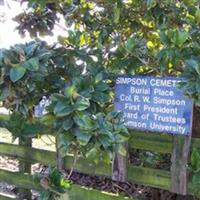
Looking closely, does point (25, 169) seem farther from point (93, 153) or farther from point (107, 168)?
point (93, 153)

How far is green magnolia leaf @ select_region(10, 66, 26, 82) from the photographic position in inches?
123

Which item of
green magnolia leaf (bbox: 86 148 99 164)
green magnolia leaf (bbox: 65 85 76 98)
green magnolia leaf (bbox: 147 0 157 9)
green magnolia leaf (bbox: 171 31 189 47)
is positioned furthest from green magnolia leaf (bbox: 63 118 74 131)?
green magnolia leaf (bbox: 147 0 157 9)

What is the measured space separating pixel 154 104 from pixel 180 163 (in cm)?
49

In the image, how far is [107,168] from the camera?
421cm

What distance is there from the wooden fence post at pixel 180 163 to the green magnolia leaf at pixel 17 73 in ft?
4.31

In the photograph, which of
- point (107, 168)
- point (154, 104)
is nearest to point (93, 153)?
point (154, 104)

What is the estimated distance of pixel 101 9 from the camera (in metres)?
4.26

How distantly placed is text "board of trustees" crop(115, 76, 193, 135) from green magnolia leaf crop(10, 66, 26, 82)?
92 cm

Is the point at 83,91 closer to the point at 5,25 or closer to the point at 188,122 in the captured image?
the point at 188,122

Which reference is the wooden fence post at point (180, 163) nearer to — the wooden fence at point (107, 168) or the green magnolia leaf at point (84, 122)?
the wooden fence at point (107, 168)

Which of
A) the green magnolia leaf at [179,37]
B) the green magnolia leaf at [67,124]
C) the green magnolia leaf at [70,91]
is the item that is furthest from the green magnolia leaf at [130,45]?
the green magnolia leaf at [67,124]

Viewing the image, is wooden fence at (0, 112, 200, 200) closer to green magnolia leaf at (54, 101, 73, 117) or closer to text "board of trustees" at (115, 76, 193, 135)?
text "board of trustees" at (115, 76, 193, 135)

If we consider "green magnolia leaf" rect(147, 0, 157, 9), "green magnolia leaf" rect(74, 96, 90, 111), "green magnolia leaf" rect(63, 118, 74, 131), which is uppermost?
"green magnolia leaf" rect(147, 0, 157, 9)

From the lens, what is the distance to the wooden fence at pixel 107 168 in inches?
153
